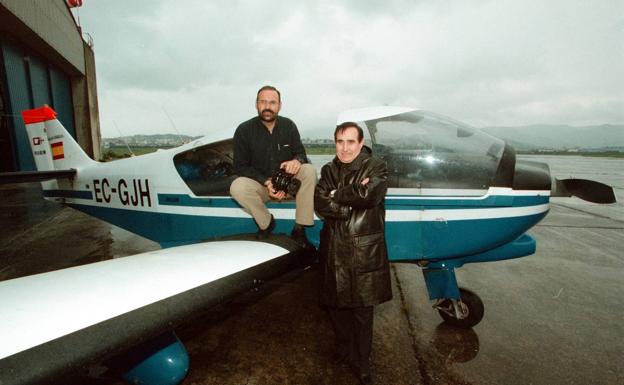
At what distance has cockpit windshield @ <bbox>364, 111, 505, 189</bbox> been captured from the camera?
2561mm

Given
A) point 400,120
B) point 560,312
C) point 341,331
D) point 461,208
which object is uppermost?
point 400,120

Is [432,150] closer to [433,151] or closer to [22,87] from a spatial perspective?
[433,151]

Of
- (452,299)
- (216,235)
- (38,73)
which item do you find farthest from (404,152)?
(38,73)

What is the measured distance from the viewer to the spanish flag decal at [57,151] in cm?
527

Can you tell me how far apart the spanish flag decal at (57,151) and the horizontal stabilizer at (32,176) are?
70 centimetres

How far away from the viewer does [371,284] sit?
6.15ft

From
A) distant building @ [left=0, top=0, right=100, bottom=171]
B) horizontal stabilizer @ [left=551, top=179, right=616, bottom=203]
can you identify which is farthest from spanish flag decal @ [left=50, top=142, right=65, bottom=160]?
distant building @ [left=0, top=0, right=100, bottom=171]

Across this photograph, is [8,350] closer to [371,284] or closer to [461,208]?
[371,284]

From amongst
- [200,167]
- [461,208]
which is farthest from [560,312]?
[200,167]

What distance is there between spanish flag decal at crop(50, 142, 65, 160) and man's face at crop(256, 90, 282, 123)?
4380mm

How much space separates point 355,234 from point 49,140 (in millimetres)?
6102

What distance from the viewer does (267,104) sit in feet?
8.90

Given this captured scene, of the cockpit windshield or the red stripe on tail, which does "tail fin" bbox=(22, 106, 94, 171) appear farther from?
the cockpit windshield

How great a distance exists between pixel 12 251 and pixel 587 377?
7.36 m
